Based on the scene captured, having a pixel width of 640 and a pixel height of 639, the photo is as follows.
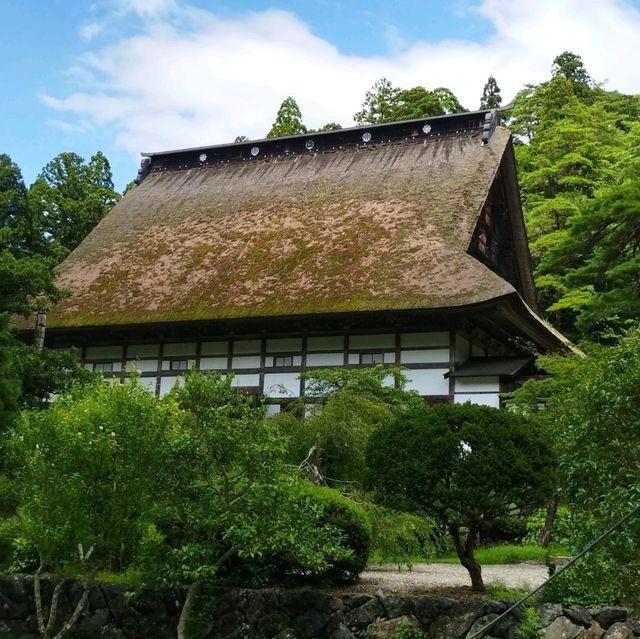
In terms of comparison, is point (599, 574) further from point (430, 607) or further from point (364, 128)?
point (364, 128)

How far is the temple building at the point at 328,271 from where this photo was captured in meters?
19.5

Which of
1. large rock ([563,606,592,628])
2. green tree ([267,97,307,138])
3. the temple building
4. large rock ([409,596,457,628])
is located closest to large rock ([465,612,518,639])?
large rock ([409,596,457,628])

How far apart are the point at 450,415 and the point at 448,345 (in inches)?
405

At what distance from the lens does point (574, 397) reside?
7.87 meters

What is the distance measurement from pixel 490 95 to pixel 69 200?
22864 millimetres

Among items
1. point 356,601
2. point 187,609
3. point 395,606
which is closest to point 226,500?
point 187,609

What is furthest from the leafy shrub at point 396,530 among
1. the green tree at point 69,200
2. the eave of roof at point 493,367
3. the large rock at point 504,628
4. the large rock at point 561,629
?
the green tree at point 69,200

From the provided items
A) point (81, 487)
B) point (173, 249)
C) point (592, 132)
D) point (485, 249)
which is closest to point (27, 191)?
point (173, 249)

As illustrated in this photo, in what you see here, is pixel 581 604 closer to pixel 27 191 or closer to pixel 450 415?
pixel 450 415

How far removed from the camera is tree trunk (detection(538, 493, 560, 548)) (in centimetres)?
1307

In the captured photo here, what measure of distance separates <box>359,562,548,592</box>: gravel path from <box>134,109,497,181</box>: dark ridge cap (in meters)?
16.9

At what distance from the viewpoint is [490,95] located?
46125mm

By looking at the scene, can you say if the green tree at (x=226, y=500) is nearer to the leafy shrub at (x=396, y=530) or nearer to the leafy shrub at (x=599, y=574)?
the leafy shrub at (x=396, y=530)

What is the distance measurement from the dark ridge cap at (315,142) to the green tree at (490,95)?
18924 millimetres
